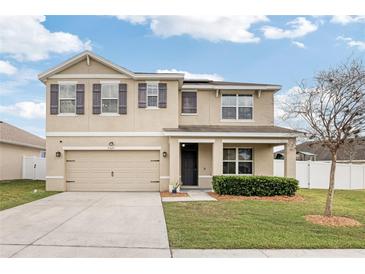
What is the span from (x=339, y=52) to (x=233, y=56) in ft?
20.2

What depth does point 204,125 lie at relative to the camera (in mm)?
17312

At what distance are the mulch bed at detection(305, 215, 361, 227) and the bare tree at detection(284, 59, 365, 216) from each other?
0.28m

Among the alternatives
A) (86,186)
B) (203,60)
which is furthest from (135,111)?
(203,60)

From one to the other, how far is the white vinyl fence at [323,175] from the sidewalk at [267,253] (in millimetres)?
14416

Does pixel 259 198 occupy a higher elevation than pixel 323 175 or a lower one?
lower

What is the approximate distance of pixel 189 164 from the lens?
17328 millimetres

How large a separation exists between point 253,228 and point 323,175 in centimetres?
1420

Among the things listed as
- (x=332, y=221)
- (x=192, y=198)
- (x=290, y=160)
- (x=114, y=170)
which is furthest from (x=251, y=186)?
(x=114, y=170)

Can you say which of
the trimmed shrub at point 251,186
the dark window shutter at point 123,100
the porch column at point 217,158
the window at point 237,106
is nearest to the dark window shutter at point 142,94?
the dark window shutter at point 123,100

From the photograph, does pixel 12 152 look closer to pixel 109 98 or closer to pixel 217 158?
pixel 109 98

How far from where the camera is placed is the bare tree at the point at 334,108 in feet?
29.5

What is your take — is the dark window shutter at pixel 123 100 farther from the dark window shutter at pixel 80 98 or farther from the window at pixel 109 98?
the dark window shutter at pixel 80 98

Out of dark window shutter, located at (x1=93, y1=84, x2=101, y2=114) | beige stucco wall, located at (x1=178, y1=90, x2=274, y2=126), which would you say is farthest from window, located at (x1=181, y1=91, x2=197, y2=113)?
dark window shutter, located at (x1=93, y1=84, x2=101, y2=114)

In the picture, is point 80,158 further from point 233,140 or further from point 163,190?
point 233,140
